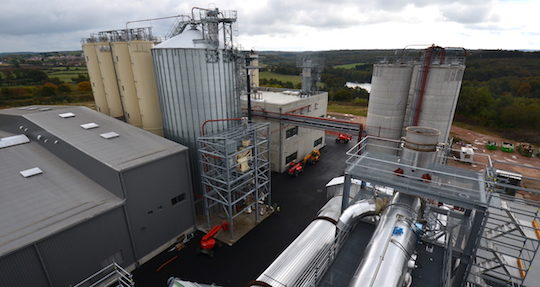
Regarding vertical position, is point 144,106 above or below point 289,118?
above

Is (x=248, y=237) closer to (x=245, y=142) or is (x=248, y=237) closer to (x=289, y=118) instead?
(x=245, y=142)

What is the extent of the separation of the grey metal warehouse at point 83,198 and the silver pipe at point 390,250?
514 inches

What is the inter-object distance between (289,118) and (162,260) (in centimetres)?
1618

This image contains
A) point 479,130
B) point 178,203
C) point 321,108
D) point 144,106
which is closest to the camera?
point 178,203

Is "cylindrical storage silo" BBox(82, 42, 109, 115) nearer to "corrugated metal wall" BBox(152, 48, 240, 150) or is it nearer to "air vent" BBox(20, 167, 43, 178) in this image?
"corrugated metal wall" BBox(152, 48, 240, 150)

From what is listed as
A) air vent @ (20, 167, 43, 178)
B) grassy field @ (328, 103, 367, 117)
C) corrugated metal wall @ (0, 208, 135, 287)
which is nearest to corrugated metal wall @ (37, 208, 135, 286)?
corrugated metal wall @ (0, 208, 135, 287)

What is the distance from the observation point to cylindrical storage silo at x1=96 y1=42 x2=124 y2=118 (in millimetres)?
23938

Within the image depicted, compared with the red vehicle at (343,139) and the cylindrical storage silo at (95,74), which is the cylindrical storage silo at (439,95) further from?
the cylindrical storage silo at (95,74)

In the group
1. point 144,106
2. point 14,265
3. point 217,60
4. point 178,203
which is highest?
point 217,60

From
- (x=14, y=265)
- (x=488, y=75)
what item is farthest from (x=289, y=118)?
(x=488, y=75)

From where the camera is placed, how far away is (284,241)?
1797cm

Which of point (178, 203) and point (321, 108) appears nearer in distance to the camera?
point (178, 203)

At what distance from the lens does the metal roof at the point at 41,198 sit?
11859 millimetres

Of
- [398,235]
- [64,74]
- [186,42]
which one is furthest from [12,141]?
[64,74]
